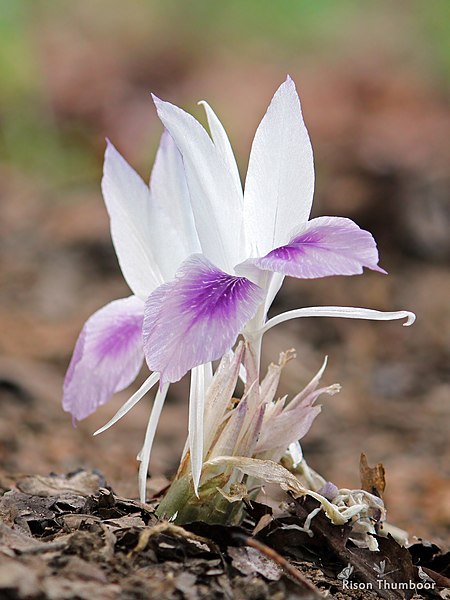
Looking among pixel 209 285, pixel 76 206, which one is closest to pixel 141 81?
pixel 76 206

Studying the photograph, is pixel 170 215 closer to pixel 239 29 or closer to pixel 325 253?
pixel 325 253

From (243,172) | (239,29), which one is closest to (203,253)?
(243,172)

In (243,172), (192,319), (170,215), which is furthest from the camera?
(243,172)

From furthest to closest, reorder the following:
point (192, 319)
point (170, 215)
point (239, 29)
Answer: point (239, 29)
point (170, 215)
point (192, 319)

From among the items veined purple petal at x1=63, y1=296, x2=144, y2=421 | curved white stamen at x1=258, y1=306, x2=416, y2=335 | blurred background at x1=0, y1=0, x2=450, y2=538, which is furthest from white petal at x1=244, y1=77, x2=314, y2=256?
blurred background at x1=0, y1=0, x2=450, y2=538

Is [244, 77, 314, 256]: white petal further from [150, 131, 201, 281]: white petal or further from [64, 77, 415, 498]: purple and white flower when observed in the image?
[150, 131, 201, 281]: white petal

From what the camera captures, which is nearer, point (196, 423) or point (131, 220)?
point (196, 423)

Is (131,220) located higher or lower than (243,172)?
lower
